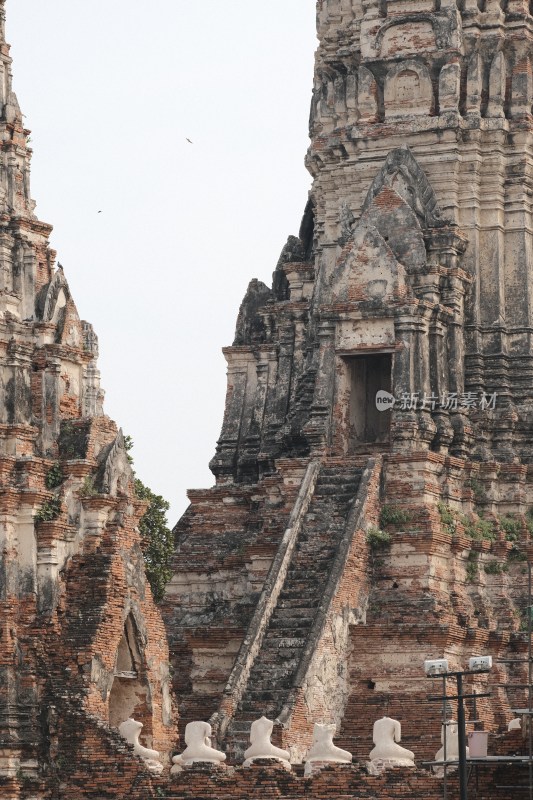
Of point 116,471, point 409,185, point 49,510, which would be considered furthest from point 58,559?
point 409,185

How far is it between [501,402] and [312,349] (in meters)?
3.25

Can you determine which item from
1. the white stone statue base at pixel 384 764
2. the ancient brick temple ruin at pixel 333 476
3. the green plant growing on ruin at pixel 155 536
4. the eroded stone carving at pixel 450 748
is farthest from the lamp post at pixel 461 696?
the green plant growing on ruin at pixel 155 536

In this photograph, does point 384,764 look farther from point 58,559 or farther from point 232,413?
point 232,413

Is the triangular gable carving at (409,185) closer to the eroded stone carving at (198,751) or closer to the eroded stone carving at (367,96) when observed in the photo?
the eroded stone carving at (367,96)

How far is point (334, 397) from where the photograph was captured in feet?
127

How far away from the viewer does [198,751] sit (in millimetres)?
31875

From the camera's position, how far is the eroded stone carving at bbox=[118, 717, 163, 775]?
31812 mm

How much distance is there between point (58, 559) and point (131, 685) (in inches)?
76.8

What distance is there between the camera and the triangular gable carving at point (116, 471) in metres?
33.3

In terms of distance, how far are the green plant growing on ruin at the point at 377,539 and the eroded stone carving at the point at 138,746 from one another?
223 inches

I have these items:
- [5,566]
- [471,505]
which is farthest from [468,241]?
[5,566]

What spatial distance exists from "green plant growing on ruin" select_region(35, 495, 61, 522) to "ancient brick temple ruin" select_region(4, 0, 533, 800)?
1.0 inches

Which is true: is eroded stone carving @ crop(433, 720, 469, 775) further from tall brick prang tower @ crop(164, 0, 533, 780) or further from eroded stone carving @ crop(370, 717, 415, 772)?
tall brick prang tower @ crop(164, 0, 533, 780)

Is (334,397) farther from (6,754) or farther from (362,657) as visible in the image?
(6,754)
